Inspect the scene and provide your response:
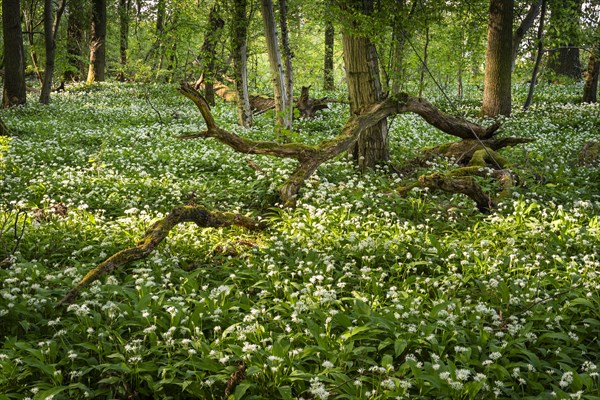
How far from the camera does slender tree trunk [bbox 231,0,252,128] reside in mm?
13289

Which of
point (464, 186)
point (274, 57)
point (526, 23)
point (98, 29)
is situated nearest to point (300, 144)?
point (464, 186)

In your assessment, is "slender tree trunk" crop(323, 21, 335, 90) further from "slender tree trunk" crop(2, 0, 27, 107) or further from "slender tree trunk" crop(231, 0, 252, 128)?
"slender tree trunk" crop(2, 0, 27, 107)

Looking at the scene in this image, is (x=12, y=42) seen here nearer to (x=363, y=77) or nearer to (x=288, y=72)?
(x=288, y=72)

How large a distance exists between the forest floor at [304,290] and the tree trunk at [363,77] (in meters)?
0.69

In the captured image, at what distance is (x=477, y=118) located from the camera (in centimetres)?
1534

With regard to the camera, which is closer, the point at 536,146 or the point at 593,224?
the point at 593,224

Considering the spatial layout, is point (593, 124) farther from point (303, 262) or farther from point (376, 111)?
point (303, 262)

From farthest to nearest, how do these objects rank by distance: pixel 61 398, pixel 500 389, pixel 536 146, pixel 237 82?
1. pixel 237 82
2. pixel 536 146
3. pixel 500 389
4. pixel 61 398

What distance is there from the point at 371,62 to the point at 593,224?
14.7ft

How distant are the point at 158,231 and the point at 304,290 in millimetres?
1799

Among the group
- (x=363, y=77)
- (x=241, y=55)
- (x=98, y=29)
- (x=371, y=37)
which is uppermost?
(x=98, y=29)

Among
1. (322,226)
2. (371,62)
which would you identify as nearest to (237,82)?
(371,62)

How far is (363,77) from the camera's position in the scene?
911 cm

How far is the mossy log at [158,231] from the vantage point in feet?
15.8
